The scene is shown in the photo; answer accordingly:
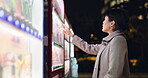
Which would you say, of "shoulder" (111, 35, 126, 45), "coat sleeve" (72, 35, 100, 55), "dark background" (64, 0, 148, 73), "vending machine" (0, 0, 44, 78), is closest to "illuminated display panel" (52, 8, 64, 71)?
"coat sleeve" (72, 35, 100, 55)

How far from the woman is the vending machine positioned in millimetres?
787

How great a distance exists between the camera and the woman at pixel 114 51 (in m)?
2.60

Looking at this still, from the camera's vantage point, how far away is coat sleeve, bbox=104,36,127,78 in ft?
8.48

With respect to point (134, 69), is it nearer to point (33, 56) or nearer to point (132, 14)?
point (132, 14)

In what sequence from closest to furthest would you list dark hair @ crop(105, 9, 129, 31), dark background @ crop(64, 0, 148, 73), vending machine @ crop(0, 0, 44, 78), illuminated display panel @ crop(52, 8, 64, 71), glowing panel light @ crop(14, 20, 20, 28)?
vending machine @ crop(0, 0, 44, 78), glowing panel light @ crop(14, 20, 20, 28), illuminated display panel @ crop(52, 8, 64, 71), dark hair @ crop(105, 9, 129, 31), dark background @ crop(64, 0, 148, 73)

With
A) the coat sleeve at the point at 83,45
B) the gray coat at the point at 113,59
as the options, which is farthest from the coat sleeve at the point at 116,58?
the coat sleeve at the point at 83,45

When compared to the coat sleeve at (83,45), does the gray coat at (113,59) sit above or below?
below

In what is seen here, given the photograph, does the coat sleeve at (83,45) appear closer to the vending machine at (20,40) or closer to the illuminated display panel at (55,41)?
the illuminated display panel at (55,41)

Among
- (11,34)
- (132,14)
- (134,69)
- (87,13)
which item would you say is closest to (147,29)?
(132,14)

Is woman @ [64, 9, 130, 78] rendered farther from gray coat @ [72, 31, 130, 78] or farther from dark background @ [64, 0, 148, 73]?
dark background @ [64, 0, 148, 73]

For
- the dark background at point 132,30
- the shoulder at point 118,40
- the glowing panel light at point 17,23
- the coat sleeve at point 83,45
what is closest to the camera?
the glowing panel light at point 17,23

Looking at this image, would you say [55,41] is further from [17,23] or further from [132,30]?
[132,30]

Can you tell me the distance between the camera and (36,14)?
207 centimetres

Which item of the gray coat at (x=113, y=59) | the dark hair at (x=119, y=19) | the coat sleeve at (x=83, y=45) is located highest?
the dark hair at (x=119, y=19)
